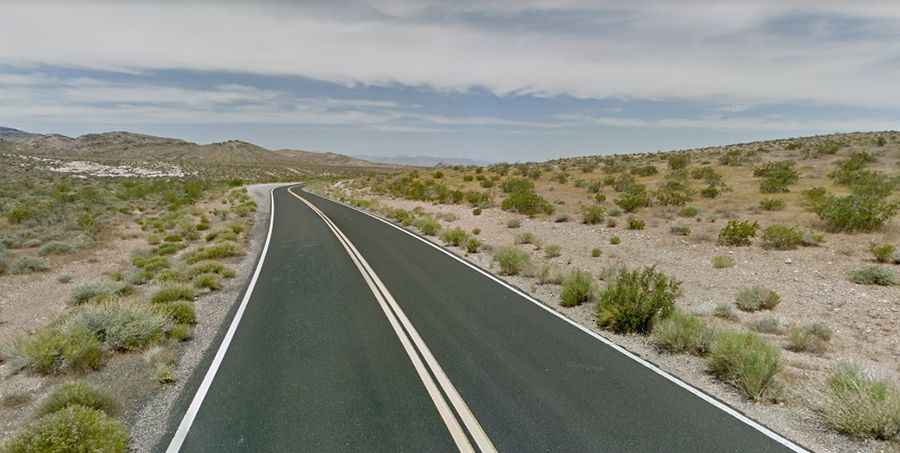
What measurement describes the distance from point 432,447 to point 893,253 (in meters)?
14.0

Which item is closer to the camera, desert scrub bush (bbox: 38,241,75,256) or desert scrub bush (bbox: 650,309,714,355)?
desert scrub bush (bbox: 650,309,714,355)

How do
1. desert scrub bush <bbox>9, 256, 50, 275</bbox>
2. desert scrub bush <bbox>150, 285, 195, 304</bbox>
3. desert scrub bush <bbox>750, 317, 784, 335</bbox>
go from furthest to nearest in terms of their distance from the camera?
1. desert scrub bush <bbox>9, 256, 50, 275</bbox>
2. desert scrub bush <bbox>150, 285, 195, 304</bbox>
3. desert scrub bush <bbox>750, 317, 784, 335</bbox>

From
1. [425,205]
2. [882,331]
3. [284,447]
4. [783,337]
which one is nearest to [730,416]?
[783,337]

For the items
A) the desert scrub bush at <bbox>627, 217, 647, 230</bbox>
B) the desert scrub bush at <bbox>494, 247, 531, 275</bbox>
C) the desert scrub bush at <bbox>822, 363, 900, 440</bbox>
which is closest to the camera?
the desert scrub bush at <bbox>822, 363, 900, 440</bbox>

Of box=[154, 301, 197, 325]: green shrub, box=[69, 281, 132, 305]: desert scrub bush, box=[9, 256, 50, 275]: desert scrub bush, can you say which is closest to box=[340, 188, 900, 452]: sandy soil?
box=[154, 301, 197, 325]: green shrub

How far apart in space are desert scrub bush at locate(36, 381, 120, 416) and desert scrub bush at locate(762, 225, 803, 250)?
1669cm

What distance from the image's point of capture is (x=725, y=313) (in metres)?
8.68

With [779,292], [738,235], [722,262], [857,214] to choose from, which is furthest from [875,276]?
[857,214]

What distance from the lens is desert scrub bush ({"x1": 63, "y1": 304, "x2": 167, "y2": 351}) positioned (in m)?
6.96

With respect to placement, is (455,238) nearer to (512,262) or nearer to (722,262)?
(512,262)

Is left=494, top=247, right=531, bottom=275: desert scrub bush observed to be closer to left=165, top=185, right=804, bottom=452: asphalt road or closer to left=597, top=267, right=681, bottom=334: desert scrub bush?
left=165, top=185, right=804, bottom=452: asphalt road

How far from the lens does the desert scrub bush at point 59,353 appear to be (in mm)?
6184

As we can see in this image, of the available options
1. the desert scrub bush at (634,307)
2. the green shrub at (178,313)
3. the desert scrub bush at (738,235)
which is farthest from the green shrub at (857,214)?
the green shrub at (178,313)

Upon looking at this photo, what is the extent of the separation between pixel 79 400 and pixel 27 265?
12.7m
